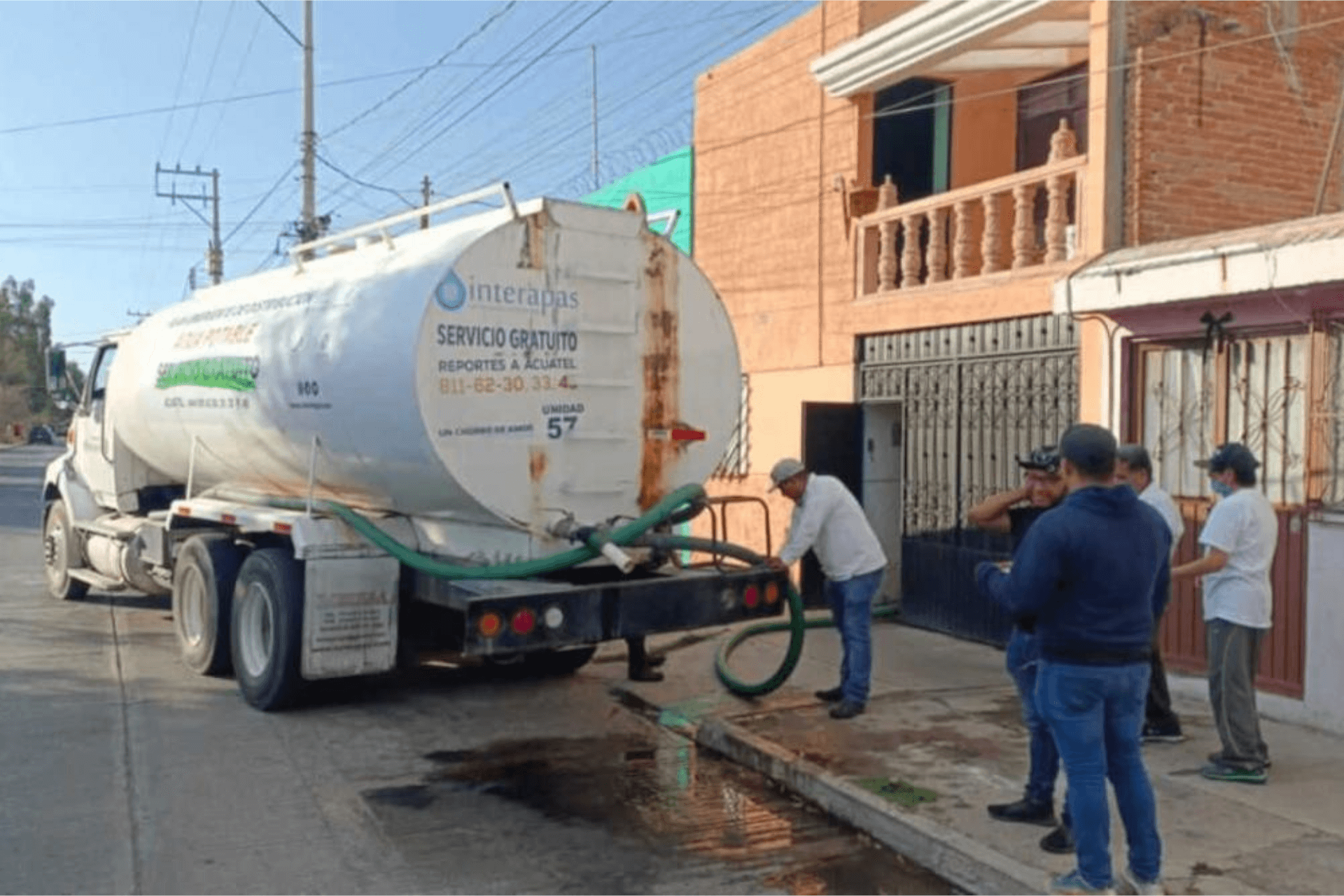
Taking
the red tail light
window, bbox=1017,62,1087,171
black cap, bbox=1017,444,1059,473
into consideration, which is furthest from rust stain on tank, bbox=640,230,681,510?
window, bbox=1017,62,1087,171

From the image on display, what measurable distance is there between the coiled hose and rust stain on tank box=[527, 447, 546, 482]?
474mm

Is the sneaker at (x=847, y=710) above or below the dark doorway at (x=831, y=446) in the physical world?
below

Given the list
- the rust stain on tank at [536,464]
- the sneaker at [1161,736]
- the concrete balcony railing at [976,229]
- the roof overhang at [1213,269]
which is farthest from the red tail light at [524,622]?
the concrete balcony railing at [976,229]

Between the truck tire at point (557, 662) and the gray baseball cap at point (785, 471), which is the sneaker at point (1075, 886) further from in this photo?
the truck tire at point (557, 662)

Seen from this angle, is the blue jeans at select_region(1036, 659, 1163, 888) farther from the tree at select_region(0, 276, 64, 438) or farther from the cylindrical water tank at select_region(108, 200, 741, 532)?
the tree at select_region(0, 276, 64, 438)

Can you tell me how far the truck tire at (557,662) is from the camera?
29.0ft

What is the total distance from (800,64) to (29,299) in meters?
124

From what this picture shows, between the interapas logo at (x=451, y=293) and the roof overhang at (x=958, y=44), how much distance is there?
16.7 ft

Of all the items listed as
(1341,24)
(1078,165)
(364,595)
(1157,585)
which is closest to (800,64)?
(1078,165)

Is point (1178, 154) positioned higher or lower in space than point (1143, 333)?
higher

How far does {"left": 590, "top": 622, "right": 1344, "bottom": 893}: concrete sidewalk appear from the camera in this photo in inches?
189

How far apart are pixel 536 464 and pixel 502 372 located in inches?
22.7

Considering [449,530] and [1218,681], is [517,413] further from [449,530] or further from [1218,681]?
[1218,681]

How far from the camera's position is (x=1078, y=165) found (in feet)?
29.2
